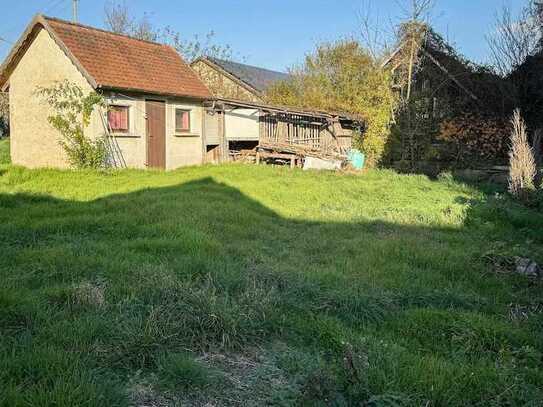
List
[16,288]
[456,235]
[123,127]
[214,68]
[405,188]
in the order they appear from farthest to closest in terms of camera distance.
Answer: [214,68] → [123,127] → [405,188] → [456,235] → [16,288]

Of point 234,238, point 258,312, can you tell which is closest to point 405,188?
point 234,238

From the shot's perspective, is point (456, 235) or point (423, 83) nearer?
point (456, 235)

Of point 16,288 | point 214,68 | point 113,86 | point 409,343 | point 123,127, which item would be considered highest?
point 214,68

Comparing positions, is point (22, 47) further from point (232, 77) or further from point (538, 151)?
point (538, 151)

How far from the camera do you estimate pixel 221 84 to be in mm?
28750

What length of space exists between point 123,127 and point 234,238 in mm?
10637

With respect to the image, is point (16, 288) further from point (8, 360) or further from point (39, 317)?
point (8, 360)

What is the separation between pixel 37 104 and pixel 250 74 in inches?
596

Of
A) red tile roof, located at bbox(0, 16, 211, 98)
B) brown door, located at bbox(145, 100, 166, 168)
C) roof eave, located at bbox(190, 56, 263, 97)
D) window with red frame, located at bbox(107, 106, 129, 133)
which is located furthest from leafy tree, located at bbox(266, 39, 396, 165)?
window with red frame, located at bbox(107, 106, 129, 133)

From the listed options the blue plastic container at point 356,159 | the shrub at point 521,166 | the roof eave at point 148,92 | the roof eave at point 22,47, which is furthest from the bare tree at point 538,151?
the roof eave at point 22,47

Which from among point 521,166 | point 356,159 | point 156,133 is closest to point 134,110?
point 156,133

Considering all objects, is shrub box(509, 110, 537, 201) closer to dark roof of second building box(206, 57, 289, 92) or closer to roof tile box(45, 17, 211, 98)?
roof tile box(45, 17, 211, 98)

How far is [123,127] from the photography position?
1639cm

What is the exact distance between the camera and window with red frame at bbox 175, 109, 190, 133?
18.4m
